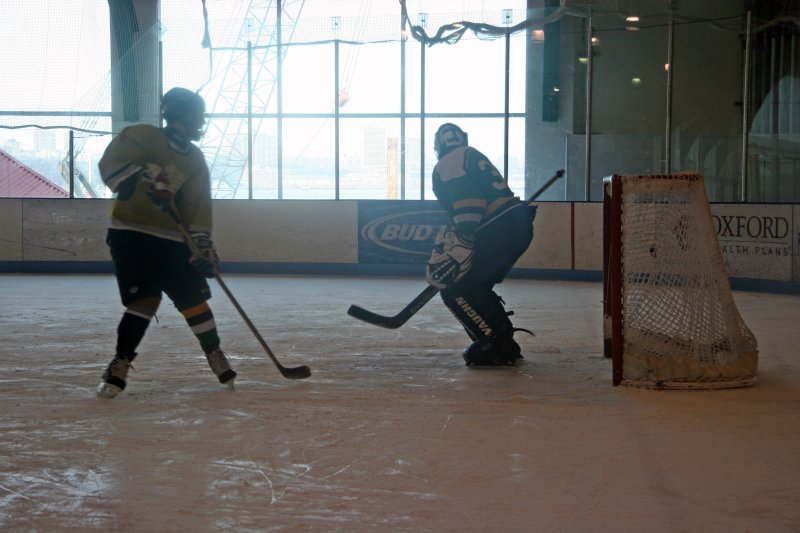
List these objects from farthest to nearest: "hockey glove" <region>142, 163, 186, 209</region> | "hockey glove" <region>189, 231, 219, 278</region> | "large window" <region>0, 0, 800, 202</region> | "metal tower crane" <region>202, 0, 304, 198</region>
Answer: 1. "metal tower crane" <region>202, 0, 304, 198</region>
2. "large window" <region>0, 0, 800, 202</region>
3. "hockey glove" <region>189, 231, 219, 278</region>
4. "hockey glove" <region>142, 163, 186, 209</region>

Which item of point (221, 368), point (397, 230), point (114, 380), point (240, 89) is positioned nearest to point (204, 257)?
point (221, 368)

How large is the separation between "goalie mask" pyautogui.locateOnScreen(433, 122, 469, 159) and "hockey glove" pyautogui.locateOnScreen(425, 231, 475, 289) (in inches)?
17.3

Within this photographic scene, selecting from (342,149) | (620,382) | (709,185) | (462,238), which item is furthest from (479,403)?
(342,149)

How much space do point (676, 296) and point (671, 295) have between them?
22 millimetres

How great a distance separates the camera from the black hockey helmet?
392 cm

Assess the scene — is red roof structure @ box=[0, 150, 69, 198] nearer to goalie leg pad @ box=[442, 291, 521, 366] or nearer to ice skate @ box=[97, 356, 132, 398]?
goalie leg pad @ box=[442, 291, 521, 366]

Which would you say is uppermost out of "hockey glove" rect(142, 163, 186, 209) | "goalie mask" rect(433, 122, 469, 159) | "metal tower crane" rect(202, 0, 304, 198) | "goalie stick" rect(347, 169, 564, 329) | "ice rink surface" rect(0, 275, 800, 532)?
"metal tower crane" rect(202, 0, 304, 198)

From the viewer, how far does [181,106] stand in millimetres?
3922

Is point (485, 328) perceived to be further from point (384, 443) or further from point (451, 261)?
point (384, 443)

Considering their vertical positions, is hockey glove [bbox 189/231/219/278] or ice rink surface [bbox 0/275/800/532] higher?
hockey glove [bbox 189/231/219/278]

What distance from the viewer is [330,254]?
11062 mm

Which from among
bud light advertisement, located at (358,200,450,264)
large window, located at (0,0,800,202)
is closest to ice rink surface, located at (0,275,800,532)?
bud light advertisement, located at (358,200,450,264)

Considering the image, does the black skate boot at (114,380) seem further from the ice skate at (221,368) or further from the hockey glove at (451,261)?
the hockey glove at (451,261)

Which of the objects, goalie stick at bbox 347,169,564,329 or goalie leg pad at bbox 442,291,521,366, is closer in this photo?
goalie leg pad at bbox 442,291,521,366
